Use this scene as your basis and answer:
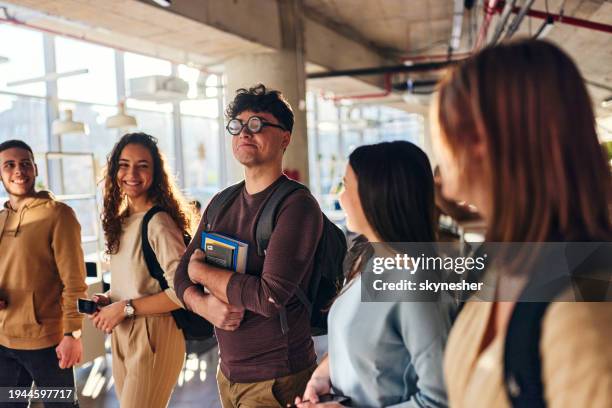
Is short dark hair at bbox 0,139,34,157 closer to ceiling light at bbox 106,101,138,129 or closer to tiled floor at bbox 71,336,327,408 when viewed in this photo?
tiled floor at bbox 71,336,327,408

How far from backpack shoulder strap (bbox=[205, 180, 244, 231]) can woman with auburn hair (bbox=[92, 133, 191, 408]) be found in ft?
0.76

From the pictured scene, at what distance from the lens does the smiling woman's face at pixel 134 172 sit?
6.59 feet

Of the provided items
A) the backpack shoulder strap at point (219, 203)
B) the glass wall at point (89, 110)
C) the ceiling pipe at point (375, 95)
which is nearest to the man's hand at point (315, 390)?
the backpack shoulder strap at point (219, 203)

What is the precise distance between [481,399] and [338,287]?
1.05 metres

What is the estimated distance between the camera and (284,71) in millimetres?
6188

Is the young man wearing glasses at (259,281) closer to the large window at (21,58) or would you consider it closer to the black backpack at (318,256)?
the black backpack at (318,256)

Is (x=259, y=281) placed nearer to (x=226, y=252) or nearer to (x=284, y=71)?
(x=226, y=252)

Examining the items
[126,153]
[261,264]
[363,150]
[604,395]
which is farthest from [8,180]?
[604,395]

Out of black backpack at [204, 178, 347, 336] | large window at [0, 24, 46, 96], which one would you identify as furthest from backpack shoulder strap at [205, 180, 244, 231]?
large window at [0, 24, 46, 96]

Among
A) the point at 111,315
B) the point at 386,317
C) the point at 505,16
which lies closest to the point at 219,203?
the point at 111,315

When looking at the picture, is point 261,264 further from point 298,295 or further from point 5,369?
point 5,369

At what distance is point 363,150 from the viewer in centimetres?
118

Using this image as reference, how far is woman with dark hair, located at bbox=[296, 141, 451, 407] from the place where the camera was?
99 cm

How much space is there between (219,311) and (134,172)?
0.77m
